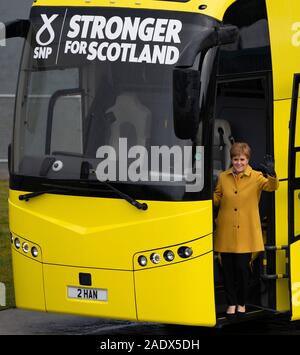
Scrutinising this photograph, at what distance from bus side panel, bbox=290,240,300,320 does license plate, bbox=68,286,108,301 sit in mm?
1686

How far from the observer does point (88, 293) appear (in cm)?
886

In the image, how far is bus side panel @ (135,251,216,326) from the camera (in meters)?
8.56

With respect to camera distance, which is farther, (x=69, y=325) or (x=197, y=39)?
(x=69, y=325)

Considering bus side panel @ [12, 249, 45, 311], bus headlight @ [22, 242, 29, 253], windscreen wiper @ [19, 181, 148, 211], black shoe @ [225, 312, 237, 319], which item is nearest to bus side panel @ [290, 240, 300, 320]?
black shoe @ [225, 312, 237, 319]

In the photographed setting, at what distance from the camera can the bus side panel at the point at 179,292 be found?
8562mm

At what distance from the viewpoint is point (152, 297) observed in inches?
340

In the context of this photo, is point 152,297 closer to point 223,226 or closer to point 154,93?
point 223,226

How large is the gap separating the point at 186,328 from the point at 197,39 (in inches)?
137

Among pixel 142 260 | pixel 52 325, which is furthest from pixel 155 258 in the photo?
pixel 52 325

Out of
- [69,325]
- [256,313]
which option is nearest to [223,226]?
[256,313]

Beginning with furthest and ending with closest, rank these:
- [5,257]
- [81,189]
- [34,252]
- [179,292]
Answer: [5,257], [34,252], [81,189], [179,292]

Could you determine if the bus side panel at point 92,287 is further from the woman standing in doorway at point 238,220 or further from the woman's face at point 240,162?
the woman's face at point 240,162

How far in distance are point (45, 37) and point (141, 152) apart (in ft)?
4.57

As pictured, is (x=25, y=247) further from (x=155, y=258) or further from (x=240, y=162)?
(x=240, y=162)
